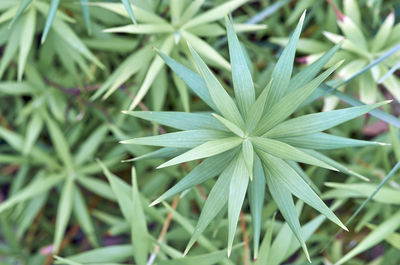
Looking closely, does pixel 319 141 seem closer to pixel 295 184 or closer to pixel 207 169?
pixel 295 184

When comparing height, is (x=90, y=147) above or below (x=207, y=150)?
above

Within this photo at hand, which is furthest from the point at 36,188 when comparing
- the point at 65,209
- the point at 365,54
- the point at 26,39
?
the point at 365,54

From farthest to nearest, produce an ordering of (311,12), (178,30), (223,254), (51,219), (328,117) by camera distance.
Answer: (51,219) → (311,12) → (178,30) → (223,254) → (328,117)

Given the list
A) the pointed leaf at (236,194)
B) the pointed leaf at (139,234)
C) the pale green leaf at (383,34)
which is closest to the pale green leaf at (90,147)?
the pointed leaf at (139,234)

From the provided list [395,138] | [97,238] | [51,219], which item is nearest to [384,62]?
[395,138]

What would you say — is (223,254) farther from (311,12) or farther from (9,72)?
(9,72)

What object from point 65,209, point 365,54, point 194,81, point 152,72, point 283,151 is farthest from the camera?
point 65,209

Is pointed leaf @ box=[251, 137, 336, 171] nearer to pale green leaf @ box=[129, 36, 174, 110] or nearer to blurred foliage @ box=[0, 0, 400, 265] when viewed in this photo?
blurred foliage @ box=[0, 0, 400, 265]
